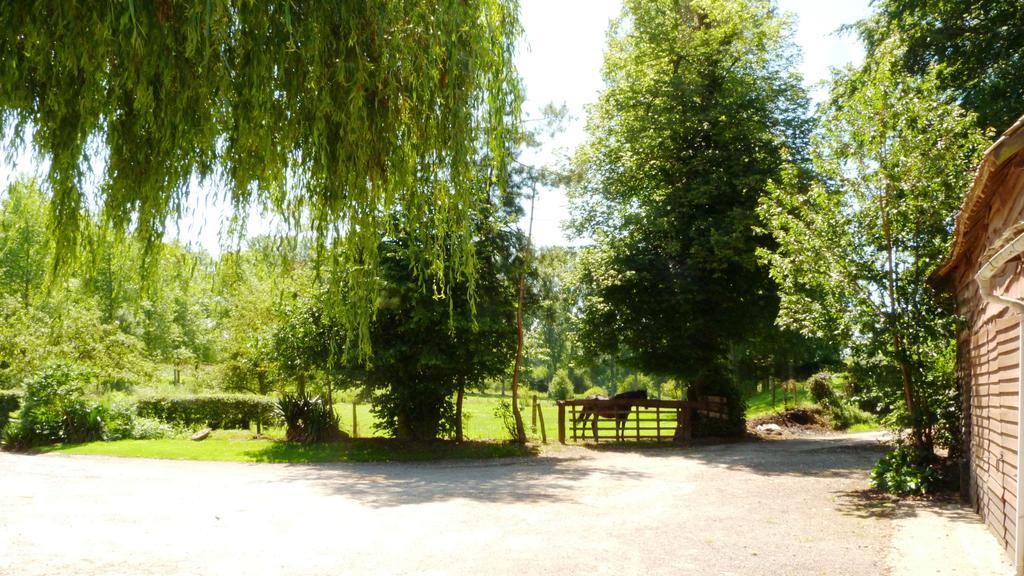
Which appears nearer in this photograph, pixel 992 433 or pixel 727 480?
pixel 992 433

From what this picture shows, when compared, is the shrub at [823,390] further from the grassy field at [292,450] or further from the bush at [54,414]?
the bush at [54,414]

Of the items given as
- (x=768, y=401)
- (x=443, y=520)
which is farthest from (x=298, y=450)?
(x=768, y=401)

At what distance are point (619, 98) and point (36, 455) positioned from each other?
709 inches

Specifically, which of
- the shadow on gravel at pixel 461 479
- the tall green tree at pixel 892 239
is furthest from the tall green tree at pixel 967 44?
the shadow on gravel at pixel 461 479

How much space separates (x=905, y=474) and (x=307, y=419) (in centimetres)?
1363

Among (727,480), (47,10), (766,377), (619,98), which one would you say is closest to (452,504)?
(727,480)

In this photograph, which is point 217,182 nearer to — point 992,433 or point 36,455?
point 992,433

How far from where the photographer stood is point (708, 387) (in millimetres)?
22594

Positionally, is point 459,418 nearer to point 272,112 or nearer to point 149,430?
point 149,430

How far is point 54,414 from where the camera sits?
61.6ft

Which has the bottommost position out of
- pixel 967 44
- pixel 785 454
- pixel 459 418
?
pixel 785 454

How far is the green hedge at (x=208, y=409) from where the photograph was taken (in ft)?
72.5

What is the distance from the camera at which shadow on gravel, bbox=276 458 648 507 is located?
37.0 ft

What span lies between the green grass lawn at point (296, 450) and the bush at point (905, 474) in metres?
8.38
